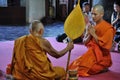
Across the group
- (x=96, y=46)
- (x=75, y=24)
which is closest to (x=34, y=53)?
(x=75, y=24)

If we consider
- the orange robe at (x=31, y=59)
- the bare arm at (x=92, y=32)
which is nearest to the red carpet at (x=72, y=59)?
the bare arm at (x=92, y=32)

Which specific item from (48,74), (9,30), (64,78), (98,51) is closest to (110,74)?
(98,51)

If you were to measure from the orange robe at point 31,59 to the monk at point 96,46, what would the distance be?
82 centimetres

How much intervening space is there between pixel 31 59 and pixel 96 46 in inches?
45.9

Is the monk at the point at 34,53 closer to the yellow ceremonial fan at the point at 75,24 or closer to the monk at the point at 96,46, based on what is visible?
the yellow ceremonial fan at the point at 75,24

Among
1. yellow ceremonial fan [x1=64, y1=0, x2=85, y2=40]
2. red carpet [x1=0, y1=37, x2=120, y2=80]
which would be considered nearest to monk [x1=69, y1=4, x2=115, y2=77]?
red carpet [x1=0, y1=37, x2=120, y2=80]

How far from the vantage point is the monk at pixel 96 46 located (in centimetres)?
428

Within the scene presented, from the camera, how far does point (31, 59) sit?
141 inches

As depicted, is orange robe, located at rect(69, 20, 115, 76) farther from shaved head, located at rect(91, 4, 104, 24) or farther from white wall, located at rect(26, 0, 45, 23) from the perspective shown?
white wall, located at rect(26, 0, 45, 23)

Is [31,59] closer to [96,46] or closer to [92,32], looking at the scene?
[92,32]

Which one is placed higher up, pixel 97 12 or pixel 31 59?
pixel 97 12

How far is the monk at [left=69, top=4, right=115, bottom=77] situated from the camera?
4.28 metres

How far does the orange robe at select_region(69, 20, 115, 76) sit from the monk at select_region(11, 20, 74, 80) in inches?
32.3

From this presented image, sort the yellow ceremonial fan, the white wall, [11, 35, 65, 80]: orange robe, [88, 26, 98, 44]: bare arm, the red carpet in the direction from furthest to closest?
the white wall → the red carpet → [88, 26, 98, 44]: bare arm → [11, 35, 65, 80]: orange robe → the yellow ceremonial fan
